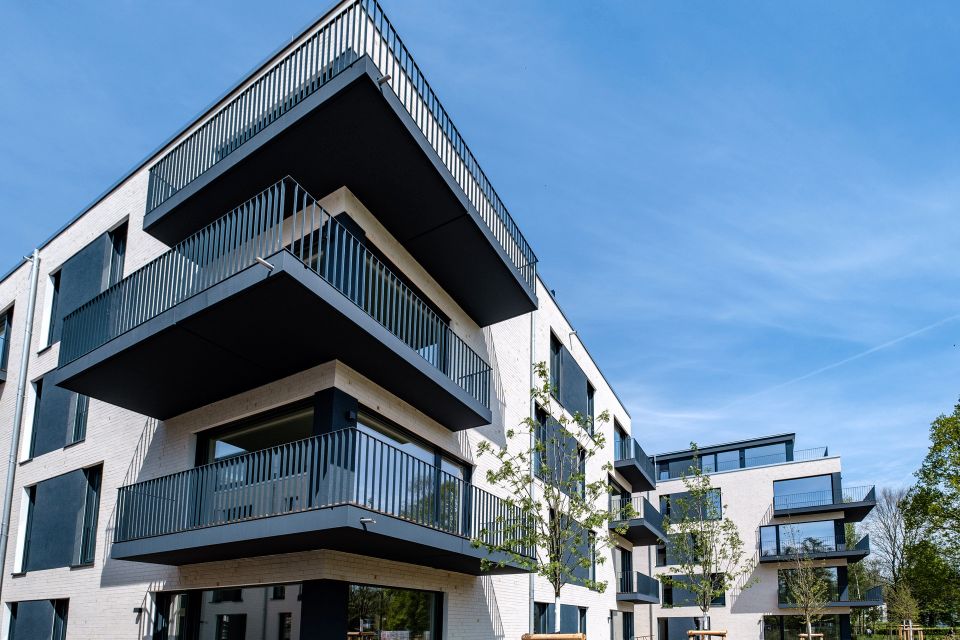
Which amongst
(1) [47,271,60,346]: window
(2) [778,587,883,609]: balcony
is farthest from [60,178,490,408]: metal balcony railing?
(2) [778,587,883,609]: balcony

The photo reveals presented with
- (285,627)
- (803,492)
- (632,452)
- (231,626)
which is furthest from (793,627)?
(285,627)

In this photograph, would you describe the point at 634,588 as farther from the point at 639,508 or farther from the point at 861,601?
the point at 861,601

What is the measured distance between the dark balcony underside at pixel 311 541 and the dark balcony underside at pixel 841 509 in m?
31.2

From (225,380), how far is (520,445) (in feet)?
25.2

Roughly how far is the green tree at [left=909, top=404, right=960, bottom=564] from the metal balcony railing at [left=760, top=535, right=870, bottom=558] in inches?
478

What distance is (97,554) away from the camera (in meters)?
13.8

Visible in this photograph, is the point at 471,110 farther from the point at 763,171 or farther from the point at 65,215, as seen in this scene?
the point at 65,215

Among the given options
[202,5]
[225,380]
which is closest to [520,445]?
[225,380]

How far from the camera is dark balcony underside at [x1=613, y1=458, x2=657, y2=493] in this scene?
94.6 feet

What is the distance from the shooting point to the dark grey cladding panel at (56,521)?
14.5 m

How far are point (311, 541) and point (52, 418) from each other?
9518mm

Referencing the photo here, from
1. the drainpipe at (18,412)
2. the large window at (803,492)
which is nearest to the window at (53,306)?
the drainpipe at (18,412)

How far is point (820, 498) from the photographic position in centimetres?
3928

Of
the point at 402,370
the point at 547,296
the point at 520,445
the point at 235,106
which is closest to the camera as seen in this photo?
the point at 402,370
